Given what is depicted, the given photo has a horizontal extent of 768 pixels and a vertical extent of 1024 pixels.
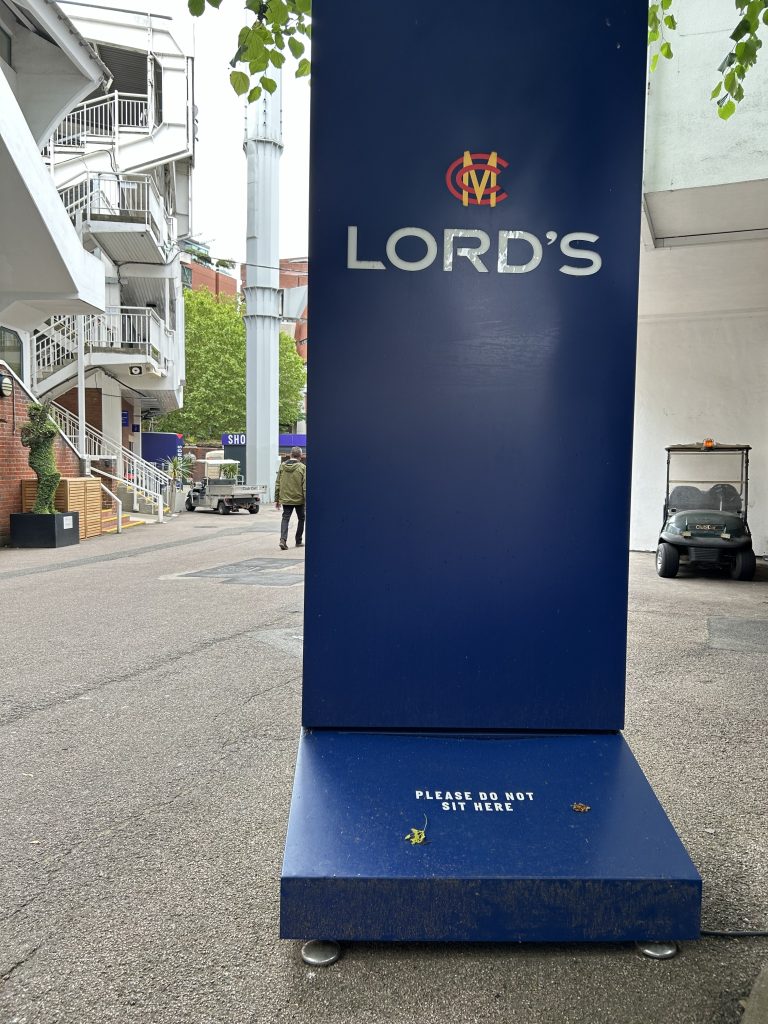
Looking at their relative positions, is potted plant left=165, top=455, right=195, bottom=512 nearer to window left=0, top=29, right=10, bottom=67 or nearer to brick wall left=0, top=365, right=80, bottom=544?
brick wall left=0, top=365, right=80, bottom=544

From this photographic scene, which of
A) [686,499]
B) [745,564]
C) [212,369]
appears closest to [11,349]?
[686,499]

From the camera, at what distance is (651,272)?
39.2 ft

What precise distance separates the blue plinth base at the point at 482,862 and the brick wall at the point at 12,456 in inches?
553

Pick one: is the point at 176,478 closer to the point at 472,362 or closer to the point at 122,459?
the point at 122,459

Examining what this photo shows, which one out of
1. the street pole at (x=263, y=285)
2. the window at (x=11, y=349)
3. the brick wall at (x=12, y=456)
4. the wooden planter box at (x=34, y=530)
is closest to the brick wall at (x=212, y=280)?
the street pole at (x=263, y=285)

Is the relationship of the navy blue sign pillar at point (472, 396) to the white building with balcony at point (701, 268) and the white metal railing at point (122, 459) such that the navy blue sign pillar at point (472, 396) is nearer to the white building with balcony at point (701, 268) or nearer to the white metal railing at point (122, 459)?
the white building with balcony at point (701, 268)

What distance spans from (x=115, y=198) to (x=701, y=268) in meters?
18.6

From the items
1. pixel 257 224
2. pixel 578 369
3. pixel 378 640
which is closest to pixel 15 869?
pixel 378 640

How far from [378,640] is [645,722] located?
260 centimetres

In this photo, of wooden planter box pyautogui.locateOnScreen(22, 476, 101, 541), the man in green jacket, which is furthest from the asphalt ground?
wooden planter box pyautogui.locateOnScreen(22, 476, 101, 541)

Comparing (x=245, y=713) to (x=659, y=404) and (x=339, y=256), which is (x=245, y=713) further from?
Result: (x=659, y=404)

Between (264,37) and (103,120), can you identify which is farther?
(103,120)

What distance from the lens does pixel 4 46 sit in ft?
53.5

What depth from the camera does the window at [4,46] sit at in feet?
53.0
